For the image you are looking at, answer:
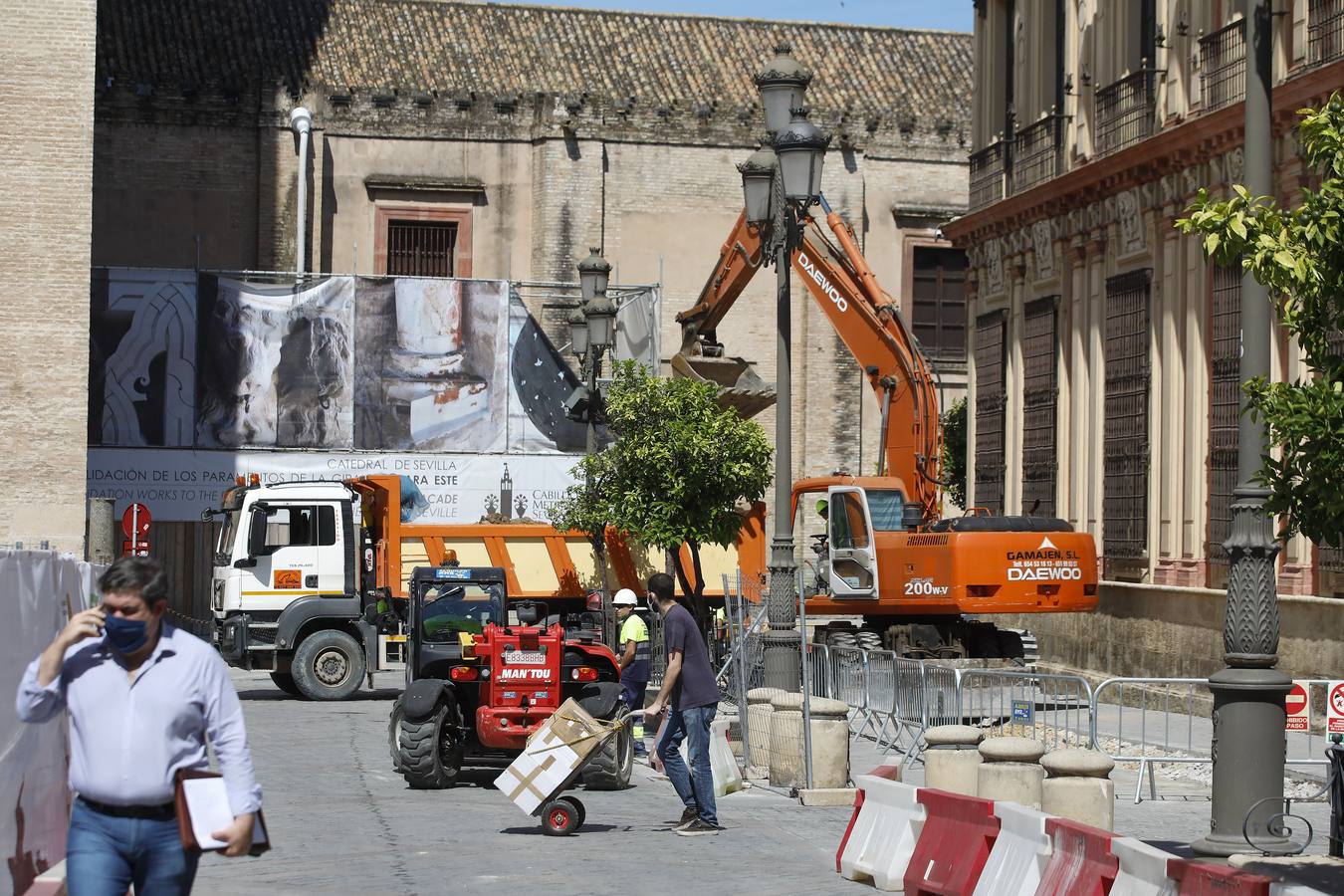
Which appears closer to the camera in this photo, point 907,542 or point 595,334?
point 907,542

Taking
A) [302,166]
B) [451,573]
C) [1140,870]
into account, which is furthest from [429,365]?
[1140,870]

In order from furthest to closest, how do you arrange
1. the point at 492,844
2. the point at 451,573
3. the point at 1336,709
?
the point at 451,573 < the point at 1336,709 < the point at 492,844

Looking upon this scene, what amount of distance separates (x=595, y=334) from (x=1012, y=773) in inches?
514

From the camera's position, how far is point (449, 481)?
1535 inches

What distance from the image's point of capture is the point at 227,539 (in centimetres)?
2675

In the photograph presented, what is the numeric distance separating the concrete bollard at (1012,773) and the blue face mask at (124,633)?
23.3 ft

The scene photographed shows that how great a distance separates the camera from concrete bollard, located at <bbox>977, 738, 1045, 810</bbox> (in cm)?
1259

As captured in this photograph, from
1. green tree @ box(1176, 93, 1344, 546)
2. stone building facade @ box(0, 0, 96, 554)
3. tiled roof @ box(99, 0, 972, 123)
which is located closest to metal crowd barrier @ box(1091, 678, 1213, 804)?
green tree @ box(1176, 93, 1344, 546)

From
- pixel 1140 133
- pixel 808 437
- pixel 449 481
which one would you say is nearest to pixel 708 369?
pixel 1140 133

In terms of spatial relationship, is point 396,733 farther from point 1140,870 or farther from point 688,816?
point 1140,870

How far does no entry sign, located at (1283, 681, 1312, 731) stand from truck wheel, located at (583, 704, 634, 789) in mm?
4783

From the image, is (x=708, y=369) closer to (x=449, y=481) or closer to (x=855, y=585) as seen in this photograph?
(x=855, y=585)

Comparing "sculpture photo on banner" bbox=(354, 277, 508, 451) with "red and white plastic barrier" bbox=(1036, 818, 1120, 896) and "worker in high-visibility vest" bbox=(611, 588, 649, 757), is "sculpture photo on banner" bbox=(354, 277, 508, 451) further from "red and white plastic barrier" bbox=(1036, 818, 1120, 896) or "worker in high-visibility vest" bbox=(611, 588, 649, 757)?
"red and white plastic barrier" bbox=(1036, 818, 1120, 896)

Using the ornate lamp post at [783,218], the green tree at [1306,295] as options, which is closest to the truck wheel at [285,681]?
the ornate lamp post at [783,218]
